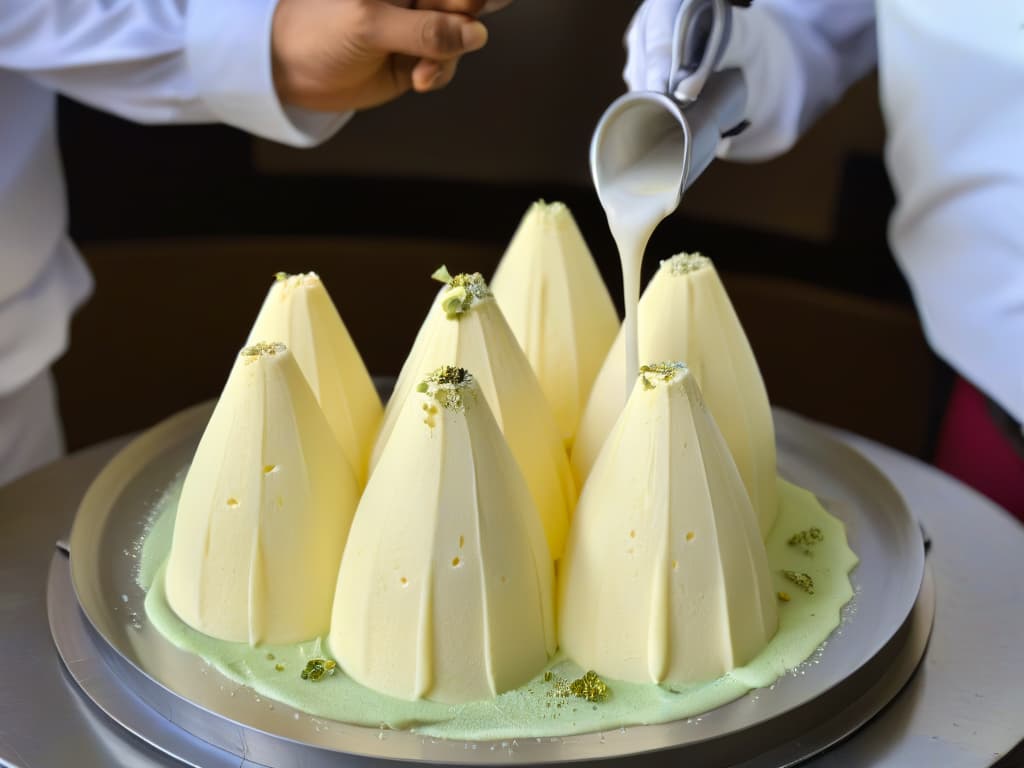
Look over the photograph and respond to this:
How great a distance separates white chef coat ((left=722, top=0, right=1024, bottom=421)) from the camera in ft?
3.47

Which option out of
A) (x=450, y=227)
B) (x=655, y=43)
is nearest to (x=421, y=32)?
(x=655, y=43)

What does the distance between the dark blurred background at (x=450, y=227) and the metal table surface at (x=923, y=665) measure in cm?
79

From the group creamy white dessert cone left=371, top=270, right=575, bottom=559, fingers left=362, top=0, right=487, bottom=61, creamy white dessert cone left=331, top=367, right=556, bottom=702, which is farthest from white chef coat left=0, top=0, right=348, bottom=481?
creamy white dessert cone left=331, top=367, right=556, bottom=702

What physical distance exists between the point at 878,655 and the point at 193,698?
1.44 feet

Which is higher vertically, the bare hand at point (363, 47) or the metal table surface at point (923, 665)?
the bare hand at point (363, 47)

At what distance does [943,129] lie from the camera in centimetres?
112

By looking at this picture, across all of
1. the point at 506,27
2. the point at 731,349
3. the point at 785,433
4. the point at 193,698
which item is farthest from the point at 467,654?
the point at 506,27

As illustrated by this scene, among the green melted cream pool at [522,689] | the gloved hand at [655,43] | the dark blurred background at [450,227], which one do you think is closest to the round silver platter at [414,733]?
the green melted cream pool at [522,689]

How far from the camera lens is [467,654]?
2.27ft

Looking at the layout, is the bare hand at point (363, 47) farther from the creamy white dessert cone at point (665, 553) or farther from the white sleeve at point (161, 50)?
the creamy white dessert cone at point (665, 553)

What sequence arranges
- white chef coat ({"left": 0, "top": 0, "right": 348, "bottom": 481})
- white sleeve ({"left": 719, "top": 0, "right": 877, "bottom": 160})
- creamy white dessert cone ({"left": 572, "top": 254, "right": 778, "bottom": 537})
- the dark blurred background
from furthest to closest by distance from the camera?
the dark blurred background, white sleeve ({"left": 719, "top": 0, "right": 877, "bottom": 160}), white chef coat ({"left": 0, "top": 0, "right": 348, "bottom": 481}), creamy white dessert cone ({"left": 572, "top": 254, "right": 778, "bottom": 537})

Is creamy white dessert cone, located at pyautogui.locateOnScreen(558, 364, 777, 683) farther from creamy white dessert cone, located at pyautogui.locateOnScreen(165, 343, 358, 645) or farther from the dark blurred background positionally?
the dark blurred background

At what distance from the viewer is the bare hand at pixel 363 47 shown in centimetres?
93

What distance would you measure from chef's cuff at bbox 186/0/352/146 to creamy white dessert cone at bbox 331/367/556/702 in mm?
485
